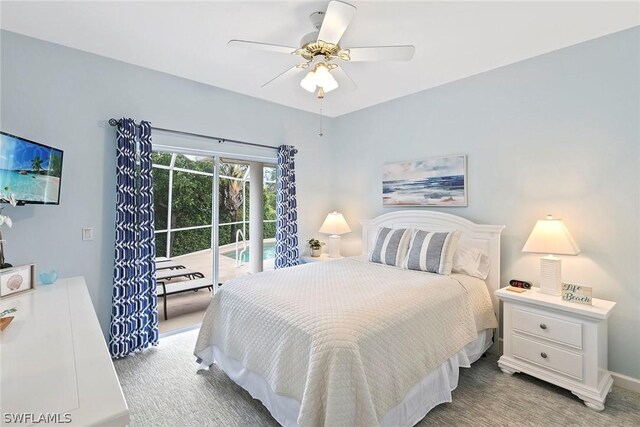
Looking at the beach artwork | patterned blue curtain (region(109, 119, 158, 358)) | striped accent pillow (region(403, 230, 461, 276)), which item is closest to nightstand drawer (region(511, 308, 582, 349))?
striped accent pillow (region(403, 230, 461, 276))

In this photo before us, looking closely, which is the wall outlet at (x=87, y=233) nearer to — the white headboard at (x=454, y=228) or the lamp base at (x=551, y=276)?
the white headboard at (x=454, y=228)

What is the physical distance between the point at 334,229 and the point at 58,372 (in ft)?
10.9

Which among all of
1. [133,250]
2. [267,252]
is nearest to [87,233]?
[133,250]

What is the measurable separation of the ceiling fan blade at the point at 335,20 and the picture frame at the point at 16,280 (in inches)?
92.7

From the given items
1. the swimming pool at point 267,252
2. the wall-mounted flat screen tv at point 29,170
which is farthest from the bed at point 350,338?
the wall-mounted flat screen tv at point 29,170

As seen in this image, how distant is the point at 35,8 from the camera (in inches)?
80.4

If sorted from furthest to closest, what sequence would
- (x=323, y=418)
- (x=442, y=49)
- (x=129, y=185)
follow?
1. (x=129, y=185)
2. (x=442, y=49)
3. (x=323, y=418)

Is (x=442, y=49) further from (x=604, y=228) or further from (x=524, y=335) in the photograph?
(x=524, y=335)

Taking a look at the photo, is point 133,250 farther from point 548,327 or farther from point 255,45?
Result: point 548,327

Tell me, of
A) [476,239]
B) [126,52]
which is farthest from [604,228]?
[126,52]

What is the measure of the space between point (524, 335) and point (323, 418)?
1878mm

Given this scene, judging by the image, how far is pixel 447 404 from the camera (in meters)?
2.09

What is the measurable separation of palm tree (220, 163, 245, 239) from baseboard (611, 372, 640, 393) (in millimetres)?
3860

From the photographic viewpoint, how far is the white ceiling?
6.62ft
